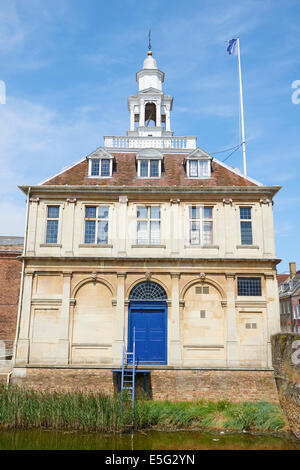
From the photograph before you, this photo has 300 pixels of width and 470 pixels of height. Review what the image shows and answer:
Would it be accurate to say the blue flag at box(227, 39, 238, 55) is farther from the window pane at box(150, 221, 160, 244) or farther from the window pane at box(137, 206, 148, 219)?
the window pane at box(150, 221, 160, 244)

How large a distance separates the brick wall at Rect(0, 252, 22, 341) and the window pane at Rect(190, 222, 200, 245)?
14.1 m

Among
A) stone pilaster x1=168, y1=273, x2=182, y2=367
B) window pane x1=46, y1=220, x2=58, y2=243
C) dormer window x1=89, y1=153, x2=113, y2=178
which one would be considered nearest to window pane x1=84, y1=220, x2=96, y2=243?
window pane x1=46, y1=220, x2=58, y2=243

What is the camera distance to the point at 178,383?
20.7 metres

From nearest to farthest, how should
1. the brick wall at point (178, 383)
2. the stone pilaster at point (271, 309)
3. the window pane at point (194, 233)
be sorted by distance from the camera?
1. the brick wall at point (178, 383)
2. the stone pilaster at point (271, 309)
3. the window pane at point (194, 233)

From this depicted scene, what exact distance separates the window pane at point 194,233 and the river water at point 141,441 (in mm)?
9765

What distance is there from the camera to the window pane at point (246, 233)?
23359 mm

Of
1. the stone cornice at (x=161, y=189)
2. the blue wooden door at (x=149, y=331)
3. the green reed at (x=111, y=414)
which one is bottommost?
the green reed at (x=111, y=414)

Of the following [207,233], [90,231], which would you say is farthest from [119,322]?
[207,233]

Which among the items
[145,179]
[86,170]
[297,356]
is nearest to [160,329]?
[297,356]

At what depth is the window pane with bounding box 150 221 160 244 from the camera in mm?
23406

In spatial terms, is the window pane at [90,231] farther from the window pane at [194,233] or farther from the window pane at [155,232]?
the window pane at [194,233]

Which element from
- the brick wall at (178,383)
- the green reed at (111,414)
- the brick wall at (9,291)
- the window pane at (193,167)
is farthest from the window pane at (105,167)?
the green reed at (111,414)

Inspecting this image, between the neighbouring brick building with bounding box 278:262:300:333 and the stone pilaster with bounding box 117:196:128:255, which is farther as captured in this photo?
the neighbouring brick building with bounding box 278:262:300:333

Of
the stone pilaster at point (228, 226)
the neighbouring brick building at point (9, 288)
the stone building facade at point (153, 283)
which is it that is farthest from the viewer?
the neighbouring brick building at point (9, 288)
